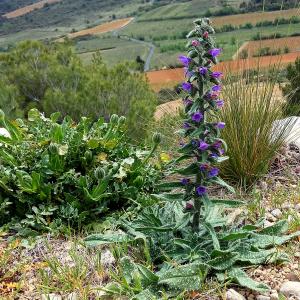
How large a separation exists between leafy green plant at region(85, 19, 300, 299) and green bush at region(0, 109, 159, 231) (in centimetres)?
49

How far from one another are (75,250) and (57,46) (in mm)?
10097

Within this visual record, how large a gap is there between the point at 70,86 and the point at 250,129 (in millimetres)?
6703

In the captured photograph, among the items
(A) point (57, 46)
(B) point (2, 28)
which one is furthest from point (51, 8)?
(A) point (57, 46)

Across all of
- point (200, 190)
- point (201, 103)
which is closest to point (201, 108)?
point (201, 103)

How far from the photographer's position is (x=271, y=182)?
13.3ft

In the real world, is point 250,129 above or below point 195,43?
below

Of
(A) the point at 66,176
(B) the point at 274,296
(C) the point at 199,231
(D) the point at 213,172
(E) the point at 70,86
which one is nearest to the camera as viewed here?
(B) the point at 274,296

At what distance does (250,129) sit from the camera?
4074 millimetres

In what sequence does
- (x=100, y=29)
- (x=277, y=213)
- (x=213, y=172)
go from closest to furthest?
(x=213, y=172) → (x=277, y=213) → (x=100, y=29)

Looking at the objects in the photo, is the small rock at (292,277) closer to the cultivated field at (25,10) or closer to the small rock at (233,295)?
the small rock at (233,295)

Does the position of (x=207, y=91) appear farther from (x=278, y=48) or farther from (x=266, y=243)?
(x=278, y=48)

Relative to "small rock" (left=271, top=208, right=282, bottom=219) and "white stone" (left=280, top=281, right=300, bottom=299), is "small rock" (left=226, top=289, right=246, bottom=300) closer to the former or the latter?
"white stone" (left=280, top=281, right=300, bottom=299)

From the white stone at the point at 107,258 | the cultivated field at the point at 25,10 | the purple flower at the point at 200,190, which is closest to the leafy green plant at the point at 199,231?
the purple flower at the point at 200,190

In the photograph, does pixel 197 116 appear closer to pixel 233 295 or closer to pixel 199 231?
pixel 199 231
